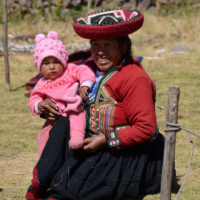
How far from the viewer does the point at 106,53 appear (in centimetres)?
286

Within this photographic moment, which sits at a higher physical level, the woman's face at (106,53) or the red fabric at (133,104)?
the woman's face at (106,53)

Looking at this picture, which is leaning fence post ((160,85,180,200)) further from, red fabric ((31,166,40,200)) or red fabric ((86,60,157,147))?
red fabric ((31,166,40,200))

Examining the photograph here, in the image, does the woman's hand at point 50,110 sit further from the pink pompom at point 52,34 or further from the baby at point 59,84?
the pink pompom at point 52,34

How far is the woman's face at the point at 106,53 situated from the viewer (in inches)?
112

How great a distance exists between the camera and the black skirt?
9.21 feet

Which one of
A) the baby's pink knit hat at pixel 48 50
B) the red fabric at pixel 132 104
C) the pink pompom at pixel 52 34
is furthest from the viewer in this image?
the pink pompom at pixel 52 34

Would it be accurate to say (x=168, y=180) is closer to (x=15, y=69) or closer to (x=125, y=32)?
(x=125, y=32)

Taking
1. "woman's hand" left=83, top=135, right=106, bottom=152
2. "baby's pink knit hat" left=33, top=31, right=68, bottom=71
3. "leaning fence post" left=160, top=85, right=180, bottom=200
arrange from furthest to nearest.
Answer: "baby's pink knit hat" left=33, top=31, right=68, bottom=71, "woman's hand" left=83, top=135, right=106, bottom=152, "leaning fence post" left=160, top=85, right=180, bottom=200

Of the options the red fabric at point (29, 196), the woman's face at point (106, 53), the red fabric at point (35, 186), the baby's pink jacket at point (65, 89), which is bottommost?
the red fabric at point (29, 196)

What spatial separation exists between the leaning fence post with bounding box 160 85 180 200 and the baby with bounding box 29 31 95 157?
28.9 inches

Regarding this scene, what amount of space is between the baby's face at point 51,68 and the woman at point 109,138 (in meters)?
0.29

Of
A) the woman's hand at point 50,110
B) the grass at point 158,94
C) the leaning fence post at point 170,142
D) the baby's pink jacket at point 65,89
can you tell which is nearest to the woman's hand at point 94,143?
the baby's pink jacket at point 65,89

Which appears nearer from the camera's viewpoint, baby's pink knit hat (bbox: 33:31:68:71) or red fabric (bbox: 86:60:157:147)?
red fabric (bbox: 86:60:157:147)

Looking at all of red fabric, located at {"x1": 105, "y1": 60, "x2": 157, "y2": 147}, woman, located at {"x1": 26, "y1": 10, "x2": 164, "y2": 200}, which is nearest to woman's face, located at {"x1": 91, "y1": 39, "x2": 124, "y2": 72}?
woman, located at {"x1": 26, "y1": 10, "x2": 164, "y2": 200}
